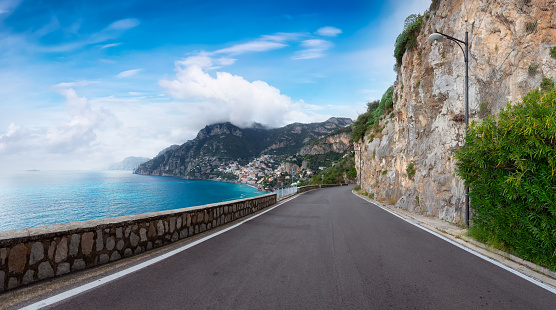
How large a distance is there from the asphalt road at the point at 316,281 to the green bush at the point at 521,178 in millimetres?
740

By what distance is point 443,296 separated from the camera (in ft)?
11.6

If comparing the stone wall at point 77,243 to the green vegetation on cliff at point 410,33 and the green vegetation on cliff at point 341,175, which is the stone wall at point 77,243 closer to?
the green vegetation on cliff at point 410,33

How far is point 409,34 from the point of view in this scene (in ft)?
61.4

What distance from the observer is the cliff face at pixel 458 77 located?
962 centimetres

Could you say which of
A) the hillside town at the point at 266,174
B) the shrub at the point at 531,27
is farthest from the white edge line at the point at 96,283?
the hillside town at the point at 266,174

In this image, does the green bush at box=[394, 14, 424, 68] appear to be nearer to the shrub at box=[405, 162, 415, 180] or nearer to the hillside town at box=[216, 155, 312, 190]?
the shrub at box=[405, 162, 415, 180]

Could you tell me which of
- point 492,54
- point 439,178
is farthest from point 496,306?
point 492,54

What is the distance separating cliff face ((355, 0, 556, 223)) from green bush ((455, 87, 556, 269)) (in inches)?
110

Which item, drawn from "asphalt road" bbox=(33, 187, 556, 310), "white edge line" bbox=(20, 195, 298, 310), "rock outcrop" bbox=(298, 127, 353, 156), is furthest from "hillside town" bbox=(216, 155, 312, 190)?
"white edge line" bbox=(20, 195, 298, 310)

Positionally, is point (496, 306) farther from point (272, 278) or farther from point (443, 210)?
point (443, 210)

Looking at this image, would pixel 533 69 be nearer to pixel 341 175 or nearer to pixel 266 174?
pixel 341 175

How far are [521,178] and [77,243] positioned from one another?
743 centimetres

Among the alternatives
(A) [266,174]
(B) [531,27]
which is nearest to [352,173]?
(B) [531,27]

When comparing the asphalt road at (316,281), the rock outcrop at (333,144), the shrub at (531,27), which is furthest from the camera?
the rock outcrop at (333,144)
